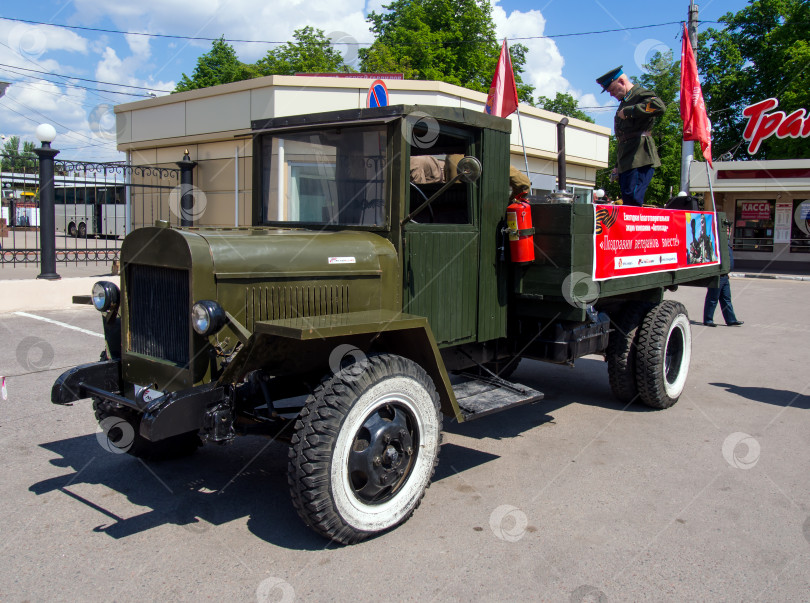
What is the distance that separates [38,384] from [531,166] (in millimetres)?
15979

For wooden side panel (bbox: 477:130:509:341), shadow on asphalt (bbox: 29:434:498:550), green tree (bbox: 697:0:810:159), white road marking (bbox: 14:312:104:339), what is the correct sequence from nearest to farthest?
1. shadow on asphalt (bbox: 29:434:498:550)
2. wooden side panel (bbox: 477:130:509:341)
3. white road marking (bbox: 14:312:104:339)
4. green tree (bbox: 697:0:810:159)

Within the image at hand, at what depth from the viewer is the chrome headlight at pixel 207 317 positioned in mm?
3084

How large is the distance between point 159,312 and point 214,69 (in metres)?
41.0

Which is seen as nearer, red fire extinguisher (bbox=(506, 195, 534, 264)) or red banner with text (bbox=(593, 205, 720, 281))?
red fire extinguisher (bbox=(506, 195, 534, 264))

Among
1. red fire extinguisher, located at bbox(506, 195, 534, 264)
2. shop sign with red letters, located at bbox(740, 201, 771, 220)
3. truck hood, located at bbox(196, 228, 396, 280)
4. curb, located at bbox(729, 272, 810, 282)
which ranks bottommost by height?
curb, located at bbox(729, 272, 810, 282)

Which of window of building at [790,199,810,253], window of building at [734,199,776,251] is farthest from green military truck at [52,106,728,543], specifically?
window of building at [734,199,776,251]

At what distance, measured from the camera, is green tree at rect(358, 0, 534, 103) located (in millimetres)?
30703

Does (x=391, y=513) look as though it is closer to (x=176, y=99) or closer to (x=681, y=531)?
(x=681, y=531)

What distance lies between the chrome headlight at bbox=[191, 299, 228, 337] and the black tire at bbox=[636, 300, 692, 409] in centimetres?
394

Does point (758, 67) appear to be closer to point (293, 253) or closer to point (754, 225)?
point (754, 225)

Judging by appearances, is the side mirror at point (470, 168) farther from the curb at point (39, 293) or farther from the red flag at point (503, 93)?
the curb at point (39, 293)

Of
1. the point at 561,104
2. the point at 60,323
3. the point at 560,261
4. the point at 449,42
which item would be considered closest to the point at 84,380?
the point at 560,261

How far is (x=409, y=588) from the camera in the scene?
2.88 m

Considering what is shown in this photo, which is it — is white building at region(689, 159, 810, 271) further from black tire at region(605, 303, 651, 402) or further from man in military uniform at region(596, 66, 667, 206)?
black tire at region(605, 303, 651, 402)
